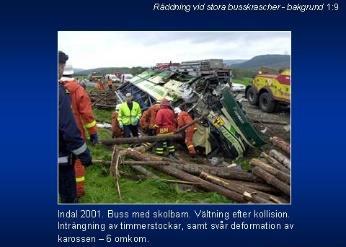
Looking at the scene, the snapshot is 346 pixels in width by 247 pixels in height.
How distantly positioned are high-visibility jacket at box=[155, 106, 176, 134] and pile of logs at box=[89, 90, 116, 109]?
401cm

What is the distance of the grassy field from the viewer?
6.41 metres

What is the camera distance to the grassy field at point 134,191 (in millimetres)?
6406

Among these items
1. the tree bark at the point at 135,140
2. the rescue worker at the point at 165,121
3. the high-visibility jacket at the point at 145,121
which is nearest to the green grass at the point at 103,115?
the high-visibility jacket at the point at 145,121

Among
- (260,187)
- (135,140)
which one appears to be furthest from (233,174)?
(135,140)

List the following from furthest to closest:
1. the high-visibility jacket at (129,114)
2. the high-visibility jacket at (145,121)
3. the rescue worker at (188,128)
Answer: the high-visibility jacket at (145,121)
the high-visibility jacket at (129,114)
the rescue worker at (188,128)

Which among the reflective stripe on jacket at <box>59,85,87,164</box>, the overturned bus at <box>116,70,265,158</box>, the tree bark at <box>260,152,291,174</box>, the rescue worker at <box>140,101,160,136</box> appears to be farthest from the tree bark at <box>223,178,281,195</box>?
the rescue worker at <box>140,101,160,136</box>

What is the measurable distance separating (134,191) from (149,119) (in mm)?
3160

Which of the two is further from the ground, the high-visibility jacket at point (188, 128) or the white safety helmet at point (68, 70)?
the white safety helmet at point (68, 70)

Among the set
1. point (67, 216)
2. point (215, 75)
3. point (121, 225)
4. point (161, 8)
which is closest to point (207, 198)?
point (121, 225)

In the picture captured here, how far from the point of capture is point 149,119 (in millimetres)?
9805

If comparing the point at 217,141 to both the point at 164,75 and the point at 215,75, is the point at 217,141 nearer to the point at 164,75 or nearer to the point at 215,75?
the point at 215,75

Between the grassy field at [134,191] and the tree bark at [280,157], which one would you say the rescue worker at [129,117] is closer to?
the grassy field at [134,191]

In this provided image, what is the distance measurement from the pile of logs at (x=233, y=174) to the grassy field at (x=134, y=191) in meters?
0.11

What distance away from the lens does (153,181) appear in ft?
23.1
